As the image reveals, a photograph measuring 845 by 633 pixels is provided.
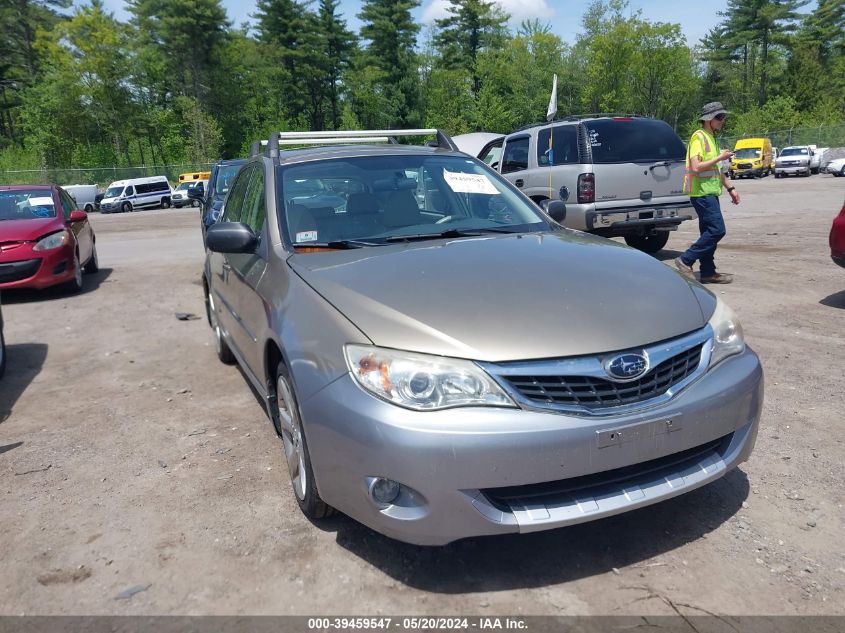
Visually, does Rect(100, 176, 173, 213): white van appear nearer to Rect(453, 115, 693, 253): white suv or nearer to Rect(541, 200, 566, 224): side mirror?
Rect(453, 115, 693, 253): white suv

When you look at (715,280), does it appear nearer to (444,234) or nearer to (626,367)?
(444,234)

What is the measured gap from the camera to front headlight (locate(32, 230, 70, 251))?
8992mm

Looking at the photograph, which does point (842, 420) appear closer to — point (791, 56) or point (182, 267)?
point (182, 267)

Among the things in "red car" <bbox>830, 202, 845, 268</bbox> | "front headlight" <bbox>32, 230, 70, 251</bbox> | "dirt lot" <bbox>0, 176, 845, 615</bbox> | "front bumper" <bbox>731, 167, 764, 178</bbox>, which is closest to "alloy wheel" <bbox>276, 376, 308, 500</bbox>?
"dirt lot" <bbox>0, 176, 845, 615</bbox>

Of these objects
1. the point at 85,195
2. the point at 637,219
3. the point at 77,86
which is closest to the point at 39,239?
the point at 637,219

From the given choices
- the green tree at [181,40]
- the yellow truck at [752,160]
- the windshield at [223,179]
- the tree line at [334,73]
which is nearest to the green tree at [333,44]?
the tree line at [334,73]

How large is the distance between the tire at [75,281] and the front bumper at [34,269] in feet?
Answer: 0.85

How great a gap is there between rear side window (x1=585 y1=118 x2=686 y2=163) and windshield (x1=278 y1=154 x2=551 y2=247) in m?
5.51

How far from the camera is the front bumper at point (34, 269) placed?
8.77m

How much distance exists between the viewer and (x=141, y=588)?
108 inches

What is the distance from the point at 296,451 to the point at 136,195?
129ft

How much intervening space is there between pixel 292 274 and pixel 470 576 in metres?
1.56

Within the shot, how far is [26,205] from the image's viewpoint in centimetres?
982

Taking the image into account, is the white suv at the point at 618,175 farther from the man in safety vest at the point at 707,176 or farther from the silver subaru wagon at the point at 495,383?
the silver subaru wagon at the point at 495,383
